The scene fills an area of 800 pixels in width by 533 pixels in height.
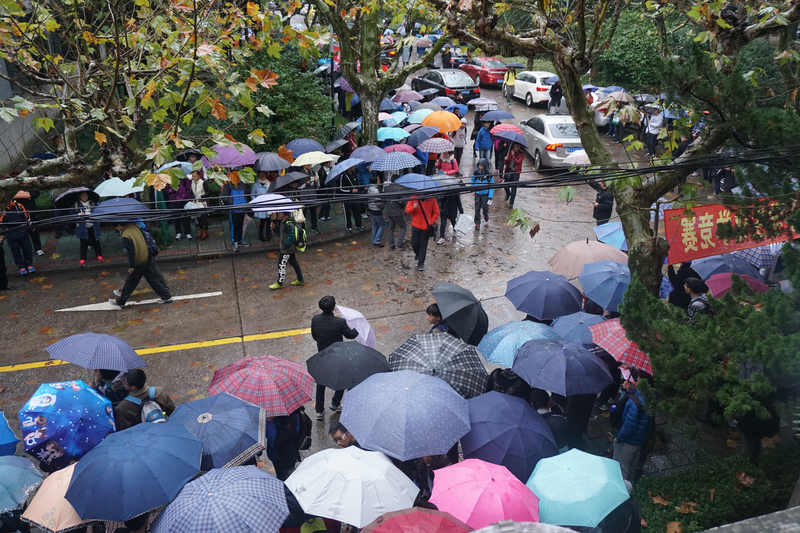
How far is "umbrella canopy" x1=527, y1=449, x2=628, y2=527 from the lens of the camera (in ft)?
15.6

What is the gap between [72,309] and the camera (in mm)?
10414

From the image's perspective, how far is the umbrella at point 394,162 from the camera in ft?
40.9

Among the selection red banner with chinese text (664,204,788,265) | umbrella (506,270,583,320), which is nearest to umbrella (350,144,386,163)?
umbrella (506,270,583,320)

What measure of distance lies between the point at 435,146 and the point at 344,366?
→ 8.50m

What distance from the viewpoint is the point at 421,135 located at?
15.2 meters

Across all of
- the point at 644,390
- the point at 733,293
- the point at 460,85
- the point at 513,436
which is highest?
the point at 460,85

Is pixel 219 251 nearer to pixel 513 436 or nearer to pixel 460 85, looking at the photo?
pixel 513 436

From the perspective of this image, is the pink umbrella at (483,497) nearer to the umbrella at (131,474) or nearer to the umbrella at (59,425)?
the umbrella at (131,474)

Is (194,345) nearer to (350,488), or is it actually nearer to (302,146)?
(350,488)

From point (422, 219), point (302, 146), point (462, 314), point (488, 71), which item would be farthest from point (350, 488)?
point (488, 71)

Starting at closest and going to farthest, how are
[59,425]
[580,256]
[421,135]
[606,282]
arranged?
[59,425]
[606,282]
[580,256]
[421,135]

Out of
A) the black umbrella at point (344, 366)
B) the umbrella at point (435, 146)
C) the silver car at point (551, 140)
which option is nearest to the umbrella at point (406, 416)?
the black umbrella at point (344, 366)

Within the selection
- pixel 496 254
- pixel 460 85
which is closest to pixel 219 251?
pixel 496 254

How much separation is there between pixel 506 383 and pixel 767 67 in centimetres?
1786
